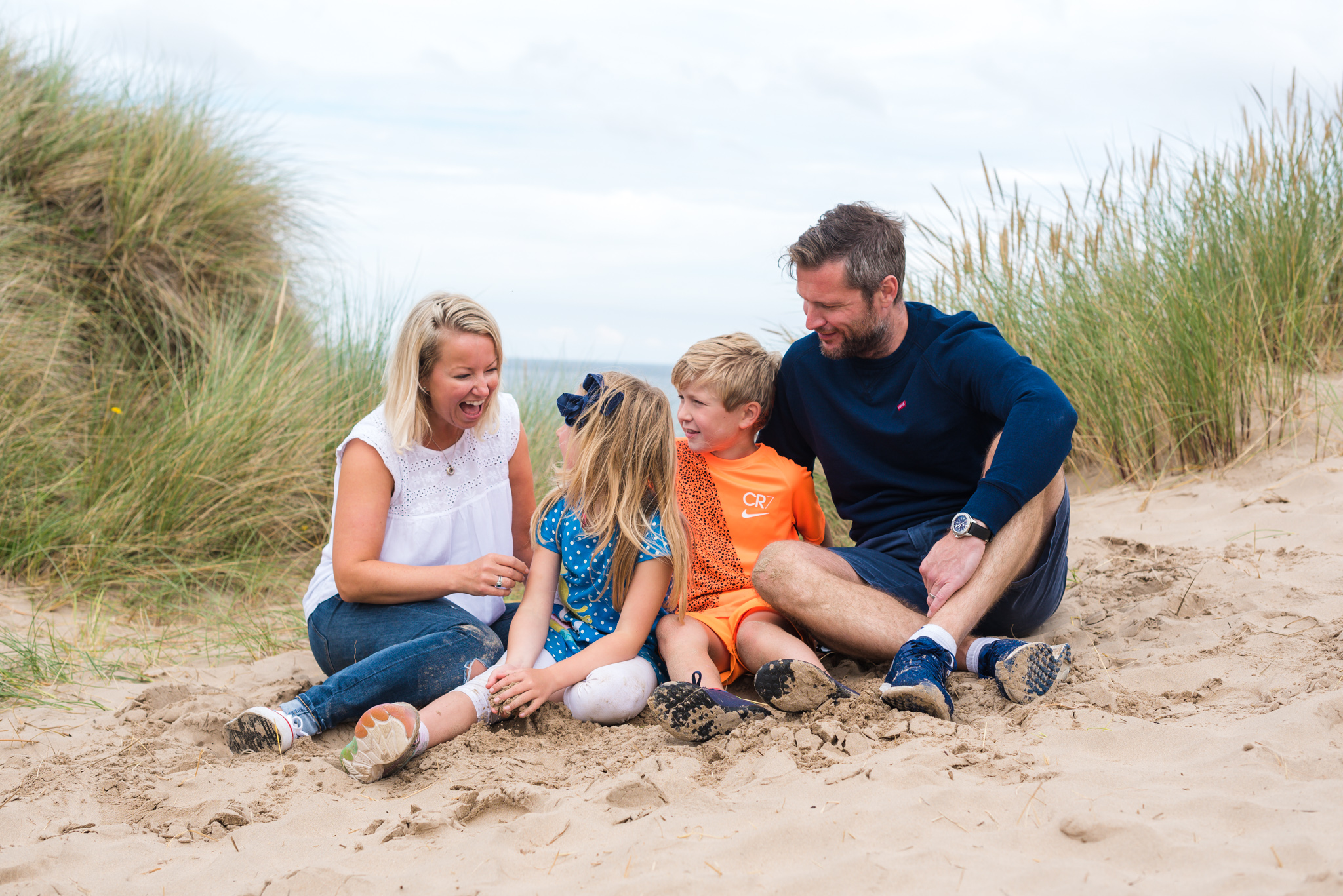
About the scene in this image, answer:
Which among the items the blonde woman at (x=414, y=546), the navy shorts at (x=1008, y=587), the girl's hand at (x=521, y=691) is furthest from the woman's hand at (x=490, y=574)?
the navy shorts at (x=1008, y=587)

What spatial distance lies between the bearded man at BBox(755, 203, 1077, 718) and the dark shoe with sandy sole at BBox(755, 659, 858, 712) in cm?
14

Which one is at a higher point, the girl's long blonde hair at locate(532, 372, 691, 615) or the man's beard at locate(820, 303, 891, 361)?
the man's beard at locate(820, 303, 891, 361)

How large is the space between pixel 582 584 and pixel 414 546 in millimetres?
548

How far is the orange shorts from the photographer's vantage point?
2.98 metres

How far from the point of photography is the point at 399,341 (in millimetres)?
2934

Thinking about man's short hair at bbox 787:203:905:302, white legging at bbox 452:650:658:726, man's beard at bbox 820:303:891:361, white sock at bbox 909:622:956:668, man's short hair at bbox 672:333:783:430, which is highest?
man's short hair at bbox 787:203:905:302

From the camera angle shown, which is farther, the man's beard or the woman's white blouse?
the man's beard

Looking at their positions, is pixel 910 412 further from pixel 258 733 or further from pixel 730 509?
pixel 258 733

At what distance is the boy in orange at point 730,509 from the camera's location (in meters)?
2.91

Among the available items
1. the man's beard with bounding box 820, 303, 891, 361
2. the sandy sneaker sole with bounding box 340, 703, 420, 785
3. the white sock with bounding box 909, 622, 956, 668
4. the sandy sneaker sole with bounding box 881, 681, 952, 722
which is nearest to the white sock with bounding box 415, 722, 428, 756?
the sandy sneaker sole with bounding box 340, 703, 420, 785

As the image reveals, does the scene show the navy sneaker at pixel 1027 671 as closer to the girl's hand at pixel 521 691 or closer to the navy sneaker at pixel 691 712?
the navy sneaker at pixel 691 712

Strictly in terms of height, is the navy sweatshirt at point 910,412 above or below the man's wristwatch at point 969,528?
above

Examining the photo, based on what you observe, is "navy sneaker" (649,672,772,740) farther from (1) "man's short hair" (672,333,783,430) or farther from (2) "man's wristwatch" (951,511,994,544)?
(1) "man's short hair" (672,333,783,430)

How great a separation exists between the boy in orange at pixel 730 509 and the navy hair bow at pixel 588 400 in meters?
0.33
